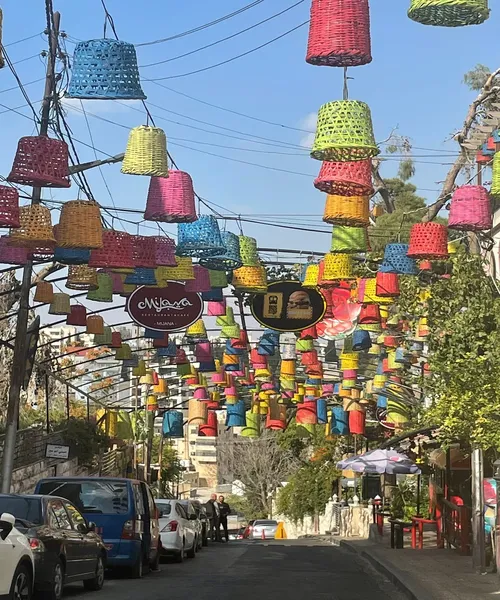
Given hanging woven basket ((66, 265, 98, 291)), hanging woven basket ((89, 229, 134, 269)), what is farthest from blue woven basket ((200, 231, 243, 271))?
hanging woven basket ((66, 265, 98, 291))

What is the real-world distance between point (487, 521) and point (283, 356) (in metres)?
17.3

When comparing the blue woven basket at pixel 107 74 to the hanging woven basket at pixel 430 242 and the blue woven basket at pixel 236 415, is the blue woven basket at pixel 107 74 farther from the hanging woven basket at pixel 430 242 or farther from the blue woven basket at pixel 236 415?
the blue woven basket at pixel 236 415

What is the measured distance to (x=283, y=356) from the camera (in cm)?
3909

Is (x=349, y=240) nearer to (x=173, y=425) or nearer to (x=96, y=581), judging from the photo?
(x=96, y=581)

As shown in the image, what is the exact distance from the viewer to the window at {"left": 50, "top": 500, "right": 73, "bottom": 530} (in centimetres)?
1688

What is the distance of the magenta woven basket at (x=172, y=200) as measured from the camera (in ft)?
61.0

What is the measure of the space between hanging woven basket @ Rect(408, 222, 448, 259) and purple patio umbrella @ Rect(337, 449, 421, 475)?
18016 millimetres

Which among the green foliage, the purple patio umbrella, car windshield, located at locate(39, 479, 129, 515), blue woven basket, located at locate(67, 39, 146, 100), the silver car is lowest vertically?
the silver car

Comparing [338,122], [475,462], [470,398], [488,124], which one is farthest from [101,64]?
[488,124]

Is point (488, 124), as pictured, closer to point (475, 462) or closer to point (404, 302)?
point (404, 302)

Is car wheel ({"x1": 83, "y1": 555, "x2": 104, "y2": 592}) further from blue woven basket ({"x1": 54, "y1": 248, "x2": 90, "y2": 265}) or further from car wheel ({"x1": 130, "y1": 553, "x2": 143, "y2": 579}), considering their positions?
blue woven basket ({"x1": 54, "y1": 248, "x2": 90, "y2": 265})

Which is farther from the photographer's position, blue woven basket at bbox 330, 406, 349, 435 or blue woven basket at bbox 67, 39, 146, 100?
blue woven basket at bbox 330, 406, 349, 435

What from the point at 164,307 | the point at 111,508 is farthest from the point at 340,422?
the point at 111,508

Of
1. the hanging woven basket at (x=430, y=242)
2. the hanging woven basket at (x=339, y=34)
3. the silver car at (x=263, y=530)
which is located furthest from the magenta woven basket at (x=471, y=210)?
the silver car at (x=263, y=530)
